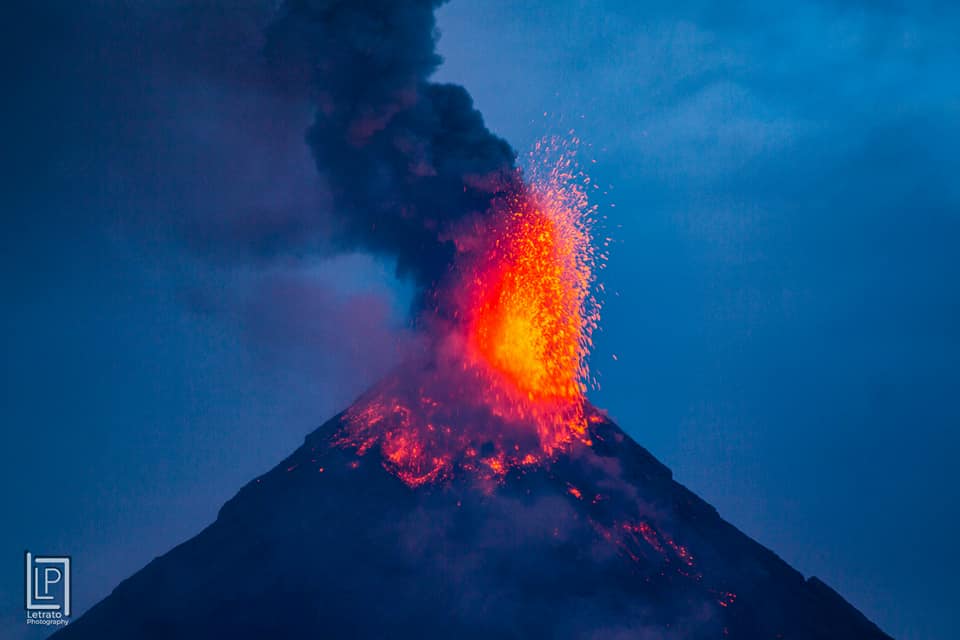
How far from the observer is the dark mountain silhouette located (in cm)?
2359

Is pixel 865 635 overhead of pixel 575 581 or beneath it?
beneath

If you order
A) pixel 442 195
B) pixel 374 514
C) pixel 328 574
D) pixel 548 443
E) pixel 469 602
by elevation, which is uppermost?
pixel 442 195

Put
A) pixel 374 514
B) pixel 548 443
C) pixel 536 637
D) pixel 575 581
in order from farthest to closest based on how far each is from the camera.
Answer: pixel 548 443 < pixel 374 514 < pixel 575 581 < pixel 536 637

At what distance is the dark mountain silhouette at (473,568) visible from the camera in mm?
23594

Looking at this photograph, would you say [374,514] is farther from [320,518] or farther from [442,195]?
[442,195]

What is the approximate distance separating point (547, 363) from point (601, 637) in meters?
10.8

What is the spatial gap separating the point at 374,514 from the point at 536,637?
285 inches

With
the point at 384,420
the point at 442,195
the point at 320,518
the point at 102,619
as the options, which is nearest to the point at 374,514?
the point at 320,518

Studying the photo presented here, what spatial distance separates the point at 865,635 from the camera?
85.3 ft

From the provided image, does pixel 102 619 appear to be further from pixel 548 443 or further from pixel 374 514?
pixel 548 443

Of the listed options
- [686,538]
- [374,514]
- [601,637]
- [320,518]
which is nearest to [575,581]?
[601,637]

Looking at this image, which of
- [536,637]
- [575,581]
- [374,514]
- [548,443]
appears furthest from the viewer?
[548,443]

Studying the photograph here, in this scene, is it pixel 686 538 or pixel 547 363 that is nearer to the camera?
pixel 686 538

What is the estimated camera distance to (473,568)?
81.6 feet
